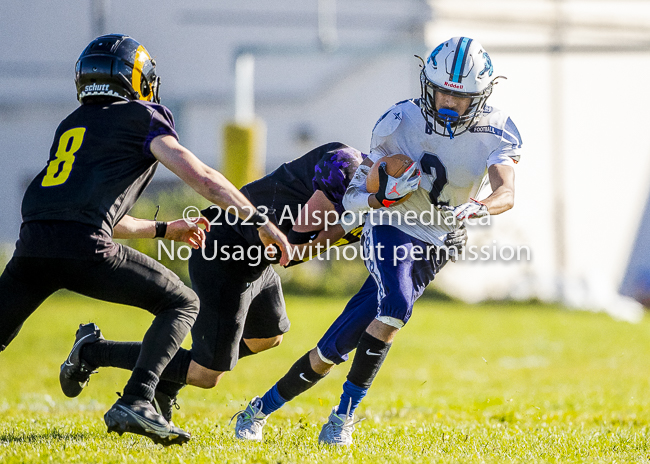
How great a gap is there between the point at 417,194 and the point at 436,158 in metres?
0.23

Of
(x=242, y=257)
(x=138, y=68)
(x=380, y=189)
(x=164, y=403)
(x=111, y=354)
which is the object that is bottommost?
(x=164, y=403)

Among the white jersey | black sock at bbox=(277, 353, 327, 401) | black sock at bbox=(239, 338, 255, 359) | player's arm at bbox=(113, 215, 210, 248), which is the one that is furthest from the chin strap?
black sock at bbox=(239, 338, 255, 359)

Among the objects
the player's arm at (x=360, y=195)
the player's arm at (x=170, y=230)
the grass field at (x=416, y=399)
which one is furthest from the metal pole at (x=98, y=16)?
the player's arm at (x=360, y=195)

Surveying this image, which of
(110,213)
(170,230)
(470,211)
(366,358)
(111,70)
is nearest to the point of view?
(110,213)

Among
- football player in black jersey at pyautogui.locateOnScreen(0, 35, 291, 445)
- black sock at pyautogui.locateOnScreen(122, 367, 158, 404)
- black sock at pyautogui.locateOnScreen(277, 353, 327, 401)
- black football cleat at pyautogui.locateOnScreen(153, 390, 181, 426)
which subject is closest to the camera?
football player in black jersey at pyautogui.locateOnScreen(0, 35, 291, 445)

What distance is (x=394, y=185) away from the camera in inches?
170

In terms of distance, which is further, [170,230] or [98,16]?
[98,16]

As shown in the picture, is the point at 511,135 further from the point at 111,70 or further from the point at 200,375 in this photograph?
the point at 200,375

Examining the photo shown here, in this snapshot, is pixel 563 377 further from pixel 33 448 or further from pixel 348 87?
pixel 348 87

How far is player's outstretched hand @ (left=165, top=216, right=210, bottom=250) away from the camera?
4.46 meters

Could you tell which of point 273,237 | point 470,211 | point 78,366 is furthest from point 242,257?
point 470,211

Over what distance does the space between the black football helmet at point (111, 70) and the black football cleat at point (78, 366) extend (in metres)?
1.57

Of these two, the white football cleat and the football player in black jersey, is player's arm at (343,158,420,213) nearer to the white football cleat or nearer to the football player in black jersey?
the football player in black jersey

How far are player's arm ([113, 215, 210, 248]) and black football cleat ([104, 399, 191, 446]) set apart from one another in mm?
1001
